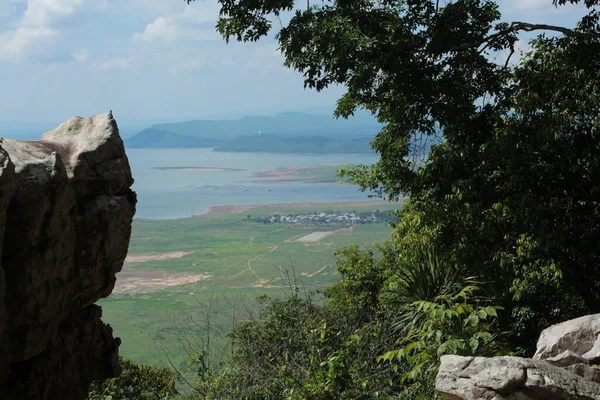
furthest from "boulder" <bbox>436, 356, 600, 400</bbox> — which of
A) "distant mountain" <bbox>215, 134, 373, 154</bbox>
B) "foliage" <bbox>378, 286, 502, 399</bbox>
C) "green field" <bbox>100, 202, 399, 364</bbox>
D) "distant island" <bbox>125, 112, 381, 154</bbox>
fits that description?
"distant island" <bbox>125, 112, 381, 154</bbox>

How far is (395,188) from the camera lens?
972cm

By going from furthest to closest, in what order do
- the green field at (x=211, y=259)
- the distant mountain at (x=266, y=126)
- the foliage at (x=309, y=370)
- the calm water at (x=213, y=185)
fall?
1. the distant mountain at (x=266, y=126)
2. the calm water at (x=213, y=185)
3. the green field at (x=211, y=259)
4. the foliage at (x=309, y=370)

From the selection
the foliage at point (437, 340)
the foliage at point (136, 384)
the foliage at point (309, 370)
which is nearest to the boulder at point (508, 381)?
the foliage at point (437, 340)

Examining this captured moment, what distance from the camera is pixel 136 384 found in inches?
366

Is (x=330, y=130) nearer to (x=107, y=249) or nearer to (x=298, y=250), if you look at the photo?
(x=298, y=250)

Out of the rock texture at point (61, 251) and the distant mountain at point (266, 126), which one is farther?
the distant mountain at point (266, 126)

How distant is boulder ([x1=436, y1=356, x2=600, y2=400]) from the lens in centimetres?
383

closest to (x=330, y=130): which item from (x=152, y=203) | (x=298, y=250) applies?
(x=152, y=203)

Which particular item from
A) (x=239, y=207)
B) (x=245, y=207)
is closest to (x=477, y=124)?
(x=245, y=207)

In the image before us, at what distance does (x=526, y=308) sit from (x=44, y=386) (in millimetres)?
6635

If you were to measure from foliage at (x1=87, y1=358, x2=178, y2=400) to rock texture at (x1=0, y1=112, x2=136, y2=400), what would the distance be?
7.86 ft

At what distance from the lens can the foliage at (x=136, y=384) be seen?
26.2 feet

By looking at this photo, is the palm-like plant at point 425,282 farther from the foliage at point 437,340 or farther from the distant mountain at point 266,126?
the distant mountain at point 266,126

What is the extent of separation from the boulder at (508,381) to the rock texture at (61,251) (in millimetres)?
2656
